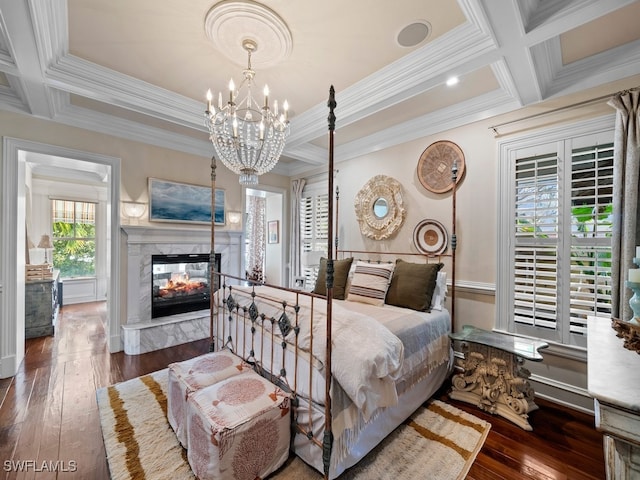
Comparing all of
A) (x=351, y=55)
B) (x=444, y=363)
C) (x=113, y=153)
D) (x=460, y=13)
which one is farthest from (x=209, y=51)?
(x=444, y=363)

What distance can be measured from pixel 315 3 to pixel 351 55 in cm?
59

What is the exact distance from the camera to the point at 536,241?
2.62 meters

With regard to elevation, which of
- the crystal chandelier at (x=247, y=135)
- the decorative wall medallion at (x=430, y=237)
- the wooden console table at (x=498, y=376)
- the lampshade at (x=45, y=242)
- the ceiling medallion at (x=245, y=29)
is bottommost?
the wooden console table at (x=498, y=376)

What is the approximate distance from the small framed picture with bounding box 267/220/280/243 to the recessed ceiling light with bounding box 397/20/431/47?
403cm

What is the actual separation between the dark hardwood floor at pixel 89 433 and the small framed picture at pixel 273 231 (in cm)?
312

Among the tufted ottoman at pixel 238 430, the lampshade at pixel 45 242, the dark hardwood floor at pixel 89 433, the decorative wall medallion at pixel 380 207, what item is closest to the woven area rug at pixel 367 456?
the dark hardwood floor at pixel 89 433

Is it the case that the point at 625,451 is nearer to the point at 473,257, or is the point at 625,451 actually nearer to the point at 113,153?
the point at 473,257

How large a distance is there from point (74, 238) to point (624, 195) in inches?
351

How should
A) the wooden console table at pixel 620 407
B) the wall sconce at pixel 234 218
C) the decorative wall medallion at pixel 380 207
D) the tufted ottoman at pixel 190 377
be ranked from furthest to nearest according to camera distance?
the wall sconce at pixel 234 218 < the decorative wall medallion at pixel 380 207 < the tufted ottoman at pixel 190 377 < the wooden console table at pixel 620 407

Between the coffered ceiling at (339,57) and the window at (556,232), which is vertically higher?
the coffered ceiling at (339,57)

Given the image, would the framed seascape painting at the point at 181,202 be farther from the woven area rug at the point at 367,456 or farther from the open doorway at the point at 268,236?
the woven area rug at the point at 367,456

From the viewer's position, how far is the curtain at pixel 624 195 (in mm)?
2020

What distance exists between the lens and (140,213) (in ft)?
12.2

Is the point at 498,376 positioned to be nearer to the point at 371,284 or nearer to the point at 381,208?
the point at 371,284
